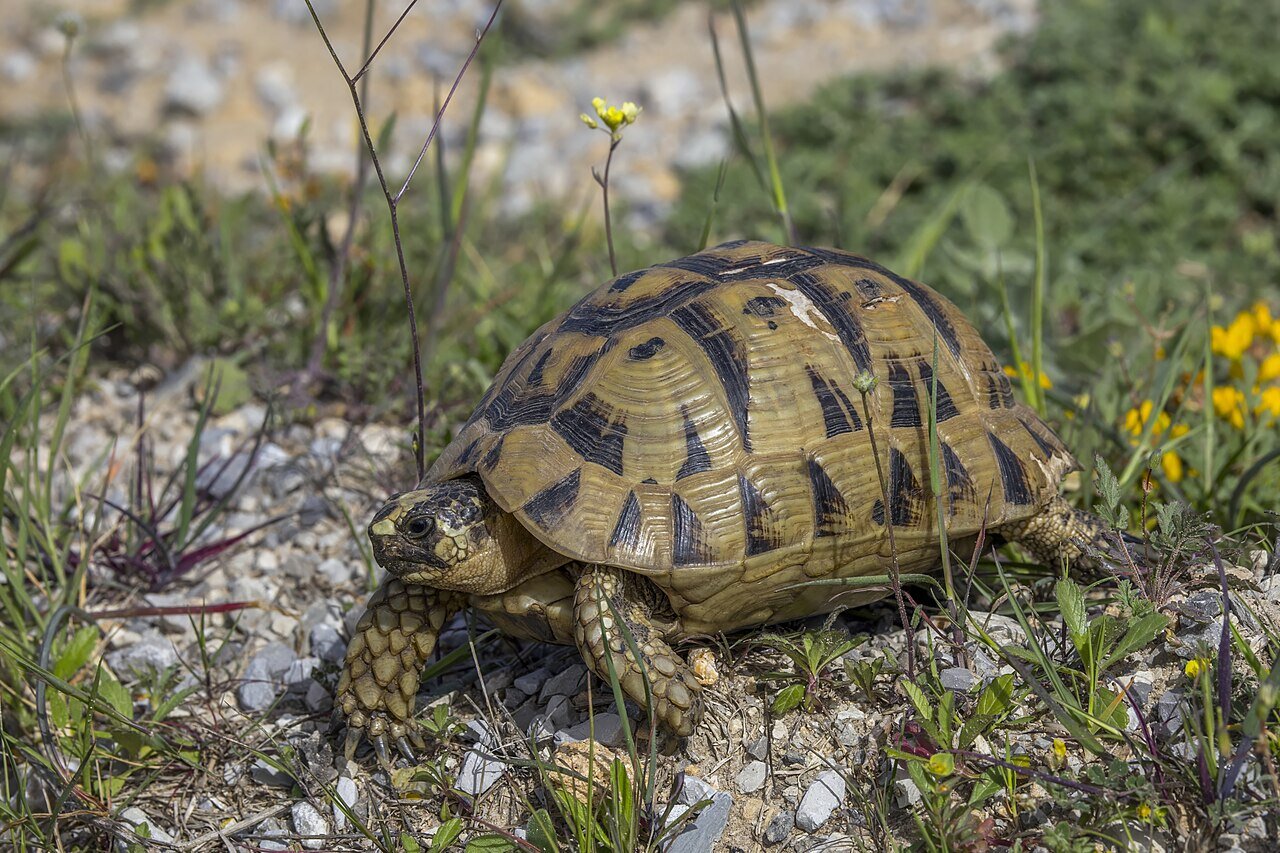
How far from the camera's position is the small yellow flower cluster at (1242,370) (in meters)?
3.69

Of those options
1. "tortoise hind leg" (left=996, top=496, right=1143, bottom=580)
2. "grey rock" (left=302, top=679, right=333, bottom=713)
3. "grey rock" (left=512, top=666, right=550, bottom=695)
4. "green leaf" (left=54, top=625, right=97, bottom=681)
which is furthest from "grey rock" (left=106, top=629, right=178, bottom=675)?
"tortoise hind leg" (left=996, top=496, right=1143, bottom=580)

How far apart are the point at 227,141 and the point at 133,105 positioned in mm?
1370

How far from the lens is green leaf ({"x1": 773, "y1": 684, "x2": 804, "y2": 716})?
8.97ft

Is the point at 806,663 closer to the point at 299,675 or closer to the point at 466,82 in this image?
the point at 299,675

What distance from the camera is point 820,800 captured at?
2594 millimetres

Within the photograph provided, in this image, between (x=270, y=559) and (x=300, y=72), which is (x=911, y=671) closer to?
(x=270, y=559)

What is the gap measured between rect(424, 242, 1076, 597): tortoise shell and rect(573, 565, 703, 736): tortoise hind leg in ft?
0.35

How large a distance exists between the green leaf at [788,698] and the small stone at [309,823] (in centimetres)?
118

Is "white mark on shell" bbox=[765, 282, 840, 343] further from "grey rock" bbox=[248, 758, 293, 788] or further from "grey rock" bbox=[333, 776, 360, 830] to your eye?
"grey rock" bbox=[248, 758, 293, 788]

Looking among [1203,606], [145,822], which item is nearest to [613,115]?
[1203,606]

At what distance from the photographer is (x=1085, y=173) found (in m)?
6.83

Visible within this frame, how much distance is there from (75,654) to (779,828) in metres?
2.01

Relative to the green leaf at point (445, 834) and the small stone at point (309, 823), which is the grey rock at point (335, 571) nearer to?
the small stone at point (309, 823)

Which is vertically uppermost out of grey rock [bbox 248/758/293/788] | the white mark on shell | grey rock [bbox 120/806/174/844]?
the white mark on shell
